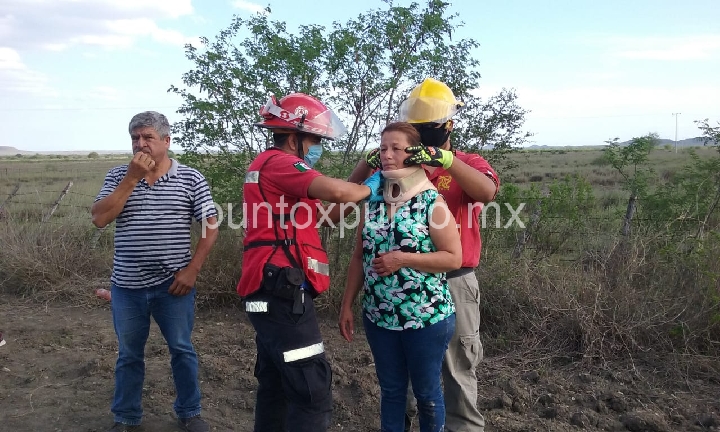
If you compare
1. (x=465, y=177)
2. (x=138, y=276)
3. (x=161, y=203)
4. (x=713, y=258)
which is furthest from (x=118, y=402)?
(x=713, y=258)

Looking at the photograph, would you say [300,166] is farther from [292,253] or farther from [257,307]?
[257,307]

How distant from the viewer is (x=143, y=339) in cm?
351

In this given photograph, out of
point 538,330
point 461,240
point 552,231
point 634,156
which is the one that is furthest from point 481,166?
point 634,156

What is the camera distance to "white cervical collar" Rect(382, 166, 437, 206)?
107 inches

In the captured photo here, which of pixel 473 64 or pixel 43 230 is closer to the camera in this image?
pixel 473 64

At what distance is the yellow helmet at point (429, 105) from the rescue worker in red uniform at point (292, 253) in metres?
0.45

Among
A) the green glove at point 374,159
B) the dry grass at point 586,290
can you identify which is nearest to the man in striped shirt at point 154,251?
the green glove at point 374,159

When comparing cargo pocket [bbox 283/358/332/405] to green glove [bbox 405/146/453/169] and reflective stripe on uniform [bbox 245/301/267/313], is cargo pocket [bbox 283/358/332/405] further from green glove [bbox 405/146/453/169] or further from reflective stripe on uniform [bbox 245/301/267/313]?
green glove [bbox 405/146/453/169]

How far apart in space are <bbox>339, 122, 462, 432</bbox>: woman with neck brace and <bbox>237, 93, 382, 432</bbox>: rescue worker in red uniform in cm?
16

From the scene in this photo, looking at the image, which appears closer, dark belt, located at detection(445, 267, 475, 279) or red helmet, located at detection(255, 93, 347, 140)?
red helmet, located at detection(255, 93, 347, 140)

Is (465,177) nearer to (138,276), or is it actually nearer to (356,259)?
(356,259)

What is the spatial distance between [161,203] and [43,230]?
5.35 metres

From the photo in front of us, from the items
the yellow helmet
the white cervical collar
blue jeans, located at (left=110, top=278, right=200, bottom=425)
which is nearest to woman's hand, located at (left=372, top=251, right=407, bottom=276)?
the white cervical collar

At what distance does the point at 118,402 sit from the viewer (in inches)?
140
